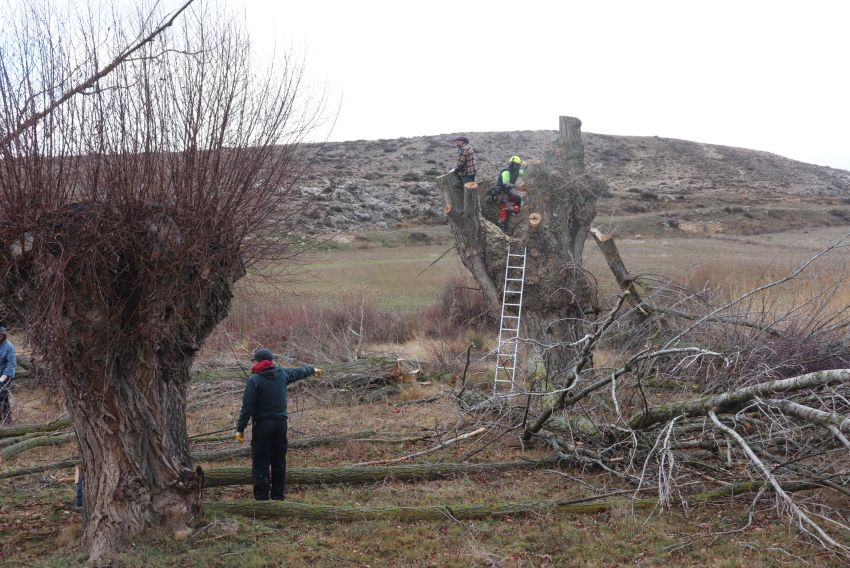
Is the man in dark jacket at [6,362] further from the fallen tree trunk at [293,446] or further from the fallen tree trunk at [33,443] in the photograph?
the fallen tree trunk at [293,446]

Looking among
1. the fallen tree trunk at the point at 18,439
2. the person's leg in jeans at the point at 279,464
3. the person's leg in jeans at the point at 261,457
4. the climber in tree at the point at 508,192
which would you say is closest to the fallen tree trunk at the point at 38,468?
the fallen tree trunk at the point at 18,439

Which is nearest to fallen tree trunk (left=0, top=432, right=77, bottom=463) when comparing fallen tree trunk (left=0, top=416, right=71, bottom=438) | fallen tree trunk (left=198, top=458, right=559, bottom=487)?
fallen tree trunk (left=0, top=416, right=71, bottom=438)

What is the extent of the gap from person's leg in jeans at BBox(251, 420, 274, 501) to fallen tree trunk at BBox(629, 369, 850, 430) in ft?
12.0

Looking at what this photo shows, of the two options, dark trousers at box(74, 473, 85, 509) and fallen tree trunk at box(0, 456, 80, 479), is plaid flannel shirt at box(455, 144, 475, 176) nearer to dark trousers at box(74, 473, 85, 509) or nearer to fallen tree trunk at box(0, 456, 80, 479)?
fallen tree trunk at box(0, 456, 80, 479)

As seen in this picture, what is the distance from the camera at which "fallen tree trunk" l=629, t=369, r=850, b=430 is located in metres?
6.02

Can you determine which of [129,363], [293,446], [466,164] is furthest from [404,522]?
[466,164]

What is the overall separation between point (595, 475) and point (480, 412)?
267cm

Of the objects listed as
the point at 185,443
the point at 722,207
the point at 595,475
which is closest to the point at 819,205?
the point at 722,207

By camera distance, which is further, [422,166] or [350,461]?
[422,166]

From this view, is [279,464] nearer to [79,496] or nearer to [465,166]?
[79,496]

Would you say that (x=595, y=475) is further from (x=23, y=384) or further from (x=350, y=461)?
(x=23, y=384)

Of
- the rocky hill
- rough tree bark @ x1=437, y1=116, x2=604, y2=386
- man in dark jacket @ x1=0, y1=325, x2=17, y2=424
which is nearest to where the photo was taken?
man in dark jacket @ x1=0, y1=325, x2=17, y2=424

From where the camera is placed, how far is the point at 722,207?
42562 mm

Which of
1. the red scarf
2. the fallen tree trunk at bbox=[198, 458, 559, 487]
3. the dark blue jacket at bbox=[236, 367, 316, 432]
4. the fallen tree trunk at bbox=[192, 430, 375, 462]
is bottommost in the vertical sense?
the fallen tree trunk at bbox=[192, 430, 375, 462]
